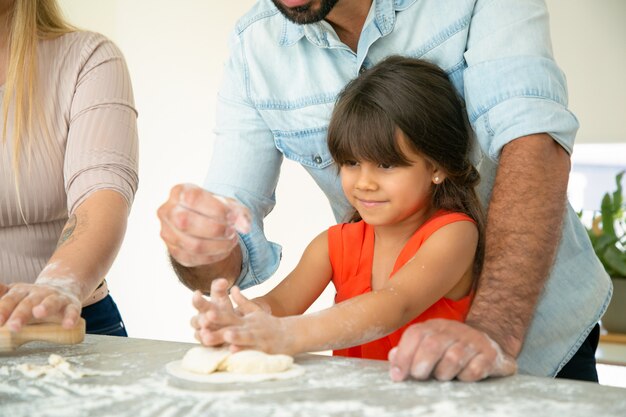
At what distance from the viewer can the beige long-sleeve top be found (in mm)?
1496

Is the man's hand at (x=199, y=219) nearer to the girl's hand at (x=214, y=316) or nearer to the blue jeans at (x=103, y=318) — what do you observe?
the girl's hand at (x=214, y=316)

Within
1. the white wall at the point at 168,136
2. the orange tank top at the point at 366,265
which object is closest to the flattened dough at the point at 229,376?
the orange tank top at the point at 366,265

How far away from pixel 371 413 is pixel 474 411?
105mm

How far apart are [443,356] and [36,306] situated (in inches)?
22.4

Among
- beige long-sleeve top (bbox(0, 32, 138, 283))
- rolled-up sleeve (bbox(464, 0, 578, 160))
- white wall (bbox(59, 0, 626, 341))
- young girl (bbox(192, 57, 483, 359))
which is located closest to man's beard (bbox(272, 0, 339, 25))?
young girl (bbox(192, 57, 483, 359))

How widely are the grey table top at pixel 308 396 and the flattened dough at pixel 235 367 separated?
17mm

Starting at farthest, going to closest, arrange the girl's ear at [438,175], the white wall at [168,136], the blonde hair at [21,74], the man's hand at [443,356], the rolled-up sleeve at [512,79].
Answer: the white wall at [168,136] < the blonde hair at [21,74] < the girl's ear at [438,175] < the rolled-up sleeve at [512,79] < the man's hand at [443,356]

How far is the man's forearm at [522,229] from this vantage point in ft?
3.84

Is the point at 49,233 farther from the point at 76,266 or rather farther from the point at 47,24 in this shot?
the point at 47,24

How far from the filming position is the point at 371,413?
0.81m

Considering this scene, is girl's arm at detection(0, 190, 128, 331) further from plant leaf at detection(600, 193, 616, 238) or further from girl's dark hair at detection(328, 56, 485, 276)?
plant leaf at detection(600, 193, 616, 238)

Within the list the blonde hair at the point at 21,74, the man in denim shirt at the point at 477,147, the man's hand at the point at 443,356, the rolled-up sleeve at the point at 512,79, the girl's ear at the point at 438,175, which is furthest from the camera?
the blonde hair at the point at 21,74

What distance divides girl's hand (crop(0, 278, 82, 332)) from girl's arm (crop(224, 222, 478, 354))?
0.95ft

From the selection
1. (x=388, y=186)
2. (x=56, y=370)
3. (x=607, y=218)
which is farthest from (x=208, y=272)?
(x=607, y=218)
